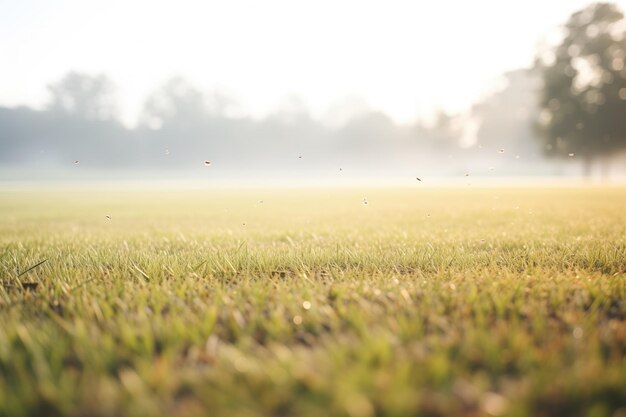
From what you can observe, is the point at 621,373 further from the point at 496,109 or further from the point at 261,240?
the point at 496,109

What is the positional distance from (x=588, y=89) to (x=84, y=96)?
66520 millimetres

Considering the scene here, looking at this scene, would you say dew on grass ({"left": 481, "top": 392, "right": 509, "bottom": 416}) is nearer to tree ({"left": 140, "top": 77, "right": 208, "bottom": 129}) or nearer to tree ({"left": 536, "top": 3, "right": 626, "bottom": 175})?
tree ({"left": 536, "top": 3, "right": 626, "bottom": 175})

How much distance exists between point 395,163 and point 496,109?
26028 millimetres

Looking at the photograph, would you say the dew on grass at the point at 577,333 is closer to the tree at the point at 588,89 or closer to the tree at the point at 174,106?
the tree at the point at 588,89

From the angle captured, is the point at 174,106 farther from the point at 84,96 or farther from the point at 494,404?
the point at 494,404

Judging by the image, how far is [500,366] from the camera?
1514 millimetres

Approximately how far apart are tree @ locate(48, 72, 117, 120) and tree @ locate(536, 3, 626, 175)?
5958 centimetres

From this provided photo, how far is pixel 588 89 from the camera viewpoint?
41281 mm

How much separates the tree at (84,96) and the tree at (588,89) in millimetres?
59580

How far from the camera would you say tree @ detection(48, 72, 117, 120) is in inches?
2488

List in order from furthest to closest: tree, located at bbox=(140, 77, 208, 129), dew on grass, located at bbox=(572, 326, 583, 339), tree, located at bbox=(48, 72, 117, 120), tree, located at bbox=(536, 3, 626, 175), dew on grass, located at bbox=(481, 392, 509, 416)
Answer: tree, located at bbox=(140, 77, 208, 129)
tree, located at bbox=(48, 72, 117, 120)
tree, located at bbox=(536, 3, 626, 175)
dew on grass, located at bbox=(572, 326, 583, 339)
dew on grass, located at bbox=(481, 392, 509, 416)

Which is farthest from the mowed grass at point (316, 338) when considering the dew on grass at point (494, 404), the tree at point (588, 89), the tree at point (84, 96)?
the tree at point (84, 96)

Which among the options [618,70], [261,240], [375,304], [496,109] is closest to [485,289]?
[375,304]

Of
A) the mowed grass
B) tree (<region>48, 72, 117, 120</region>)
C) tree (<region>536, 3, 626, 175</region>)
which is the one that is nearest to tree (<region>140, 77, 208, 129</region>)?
tree (<region>48, 72, 117, 120</region>)
